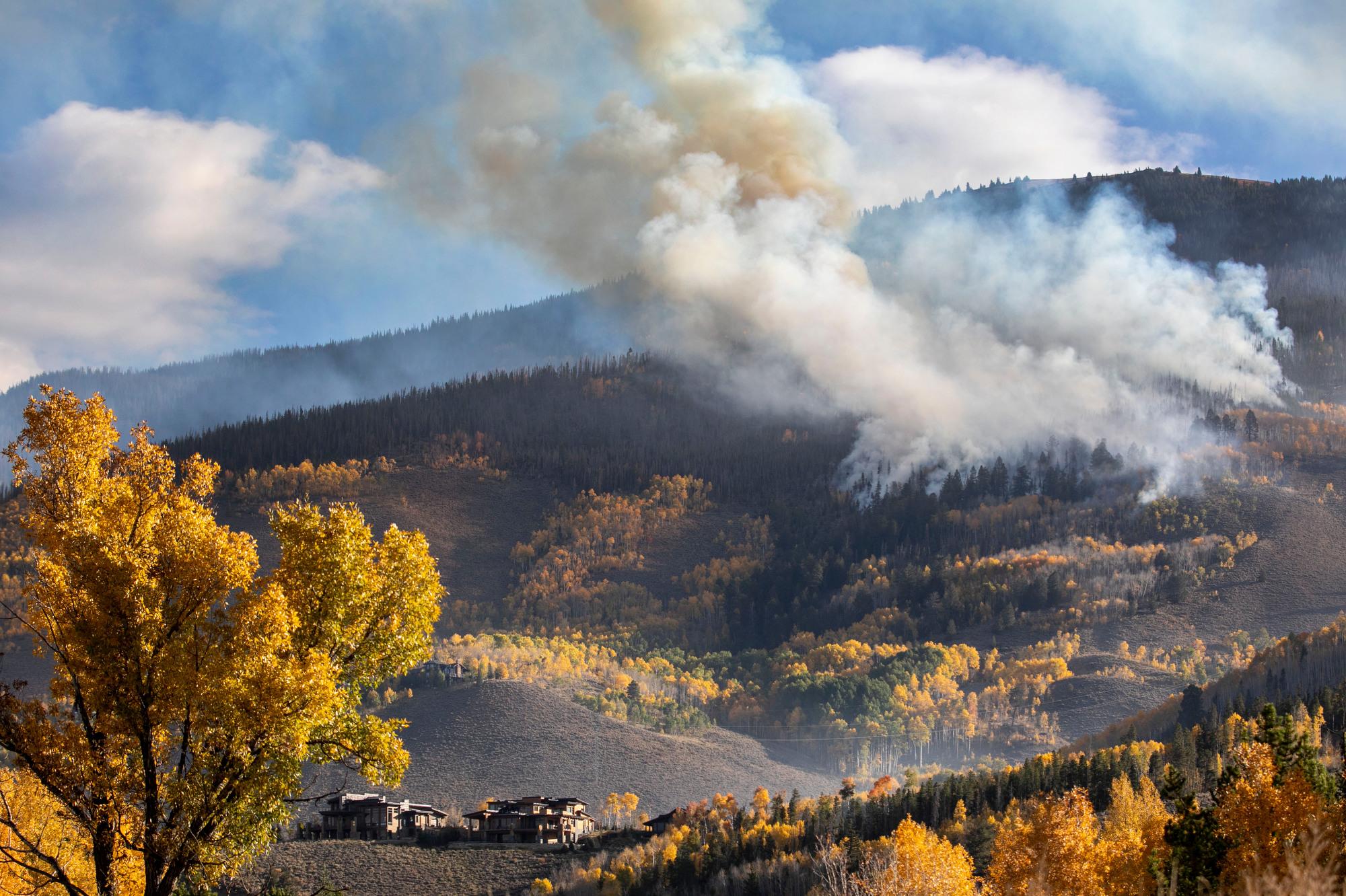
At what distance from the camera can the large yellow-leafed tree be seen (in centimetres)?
2627

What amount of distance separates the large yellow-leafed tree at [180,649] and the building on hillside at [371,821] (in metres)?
171

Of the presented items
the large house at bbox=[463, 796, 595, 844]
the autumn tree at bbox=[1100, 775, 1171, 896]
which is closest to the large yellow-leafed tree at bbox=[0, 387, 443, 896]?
the autumn tree at bbox=[1100, 775, 1171, 896]

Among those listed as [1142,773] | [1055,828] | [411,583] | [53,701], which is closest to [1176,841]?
[1055,828]

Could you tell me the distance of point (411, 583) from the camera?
28.4 m

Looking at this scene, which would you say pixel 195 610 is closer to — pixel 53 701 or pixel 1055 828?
pixel 53 701

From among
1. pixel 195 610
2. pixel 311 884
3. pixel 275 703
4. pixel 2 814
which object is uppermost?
pixel 195 610

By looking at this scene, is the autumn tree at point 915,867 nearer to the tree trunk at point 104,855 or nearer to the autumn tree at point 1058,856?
the autumn tree at point 1058,856

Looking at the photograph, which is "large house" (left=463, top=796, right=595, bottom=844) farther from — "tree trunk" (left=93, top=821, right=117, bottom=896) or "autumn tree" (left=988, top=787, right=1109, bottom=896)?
"tree trunk" (left=93, top=821, right=117, bottom=896)

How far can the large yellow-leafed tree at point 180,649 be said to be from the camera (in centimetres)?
2627

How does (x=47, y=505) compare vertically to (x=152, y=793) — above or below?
above

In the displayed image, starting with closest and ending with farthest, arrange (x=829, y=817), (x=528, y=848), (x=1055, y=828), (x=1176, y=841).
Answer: (x=1176, y=841)
(x=1055, y=828)
(x=829, y=817)
(x=528, y=848)

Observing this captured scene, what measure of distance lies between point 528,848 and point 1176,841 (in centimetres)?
14013

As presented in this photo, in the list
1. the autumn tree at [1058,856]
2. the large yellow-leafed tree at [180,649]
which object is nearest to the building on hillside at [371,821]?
the autumn tree at [1058,856]

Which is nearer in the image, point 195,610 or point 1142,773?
point 195,610
